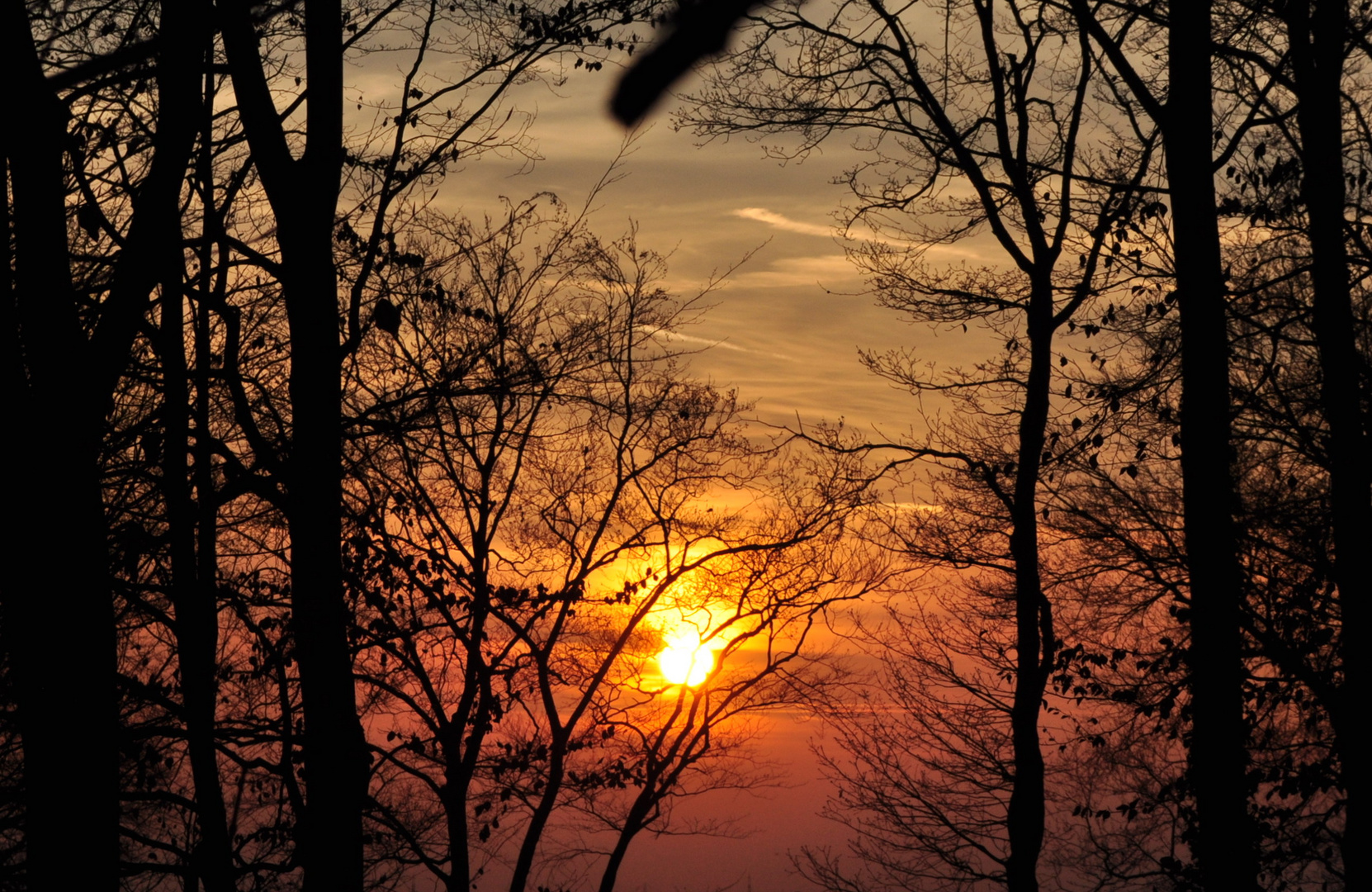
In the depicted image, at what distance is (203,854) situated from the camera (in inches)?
430

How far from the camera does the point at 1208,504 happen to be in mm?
6484

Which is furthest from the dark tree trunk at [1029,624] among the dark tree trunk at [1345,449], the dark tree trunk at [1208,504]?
the dark tree trunk at [1208,504]

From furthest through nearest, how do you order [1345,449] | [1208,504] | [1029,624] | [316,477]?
[1029,624]
[1345,449]
[316,477]
[1208,504]

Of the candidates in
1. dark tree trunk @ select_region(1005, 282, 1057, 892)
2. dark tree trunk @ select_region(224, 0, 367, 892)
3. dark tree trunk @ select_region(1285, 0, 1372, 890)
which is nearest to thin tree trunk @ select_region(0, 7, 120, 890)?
dark tree trunk @ select_region(224, 0, 367, 892)

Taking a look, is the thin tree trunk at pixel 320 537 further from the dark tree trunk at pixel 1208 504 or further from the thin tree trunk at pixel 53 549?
the dark tree trunk at pixel 1208 504

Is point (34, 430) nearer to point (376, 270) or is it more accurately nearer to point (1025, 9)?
point (376, 270)

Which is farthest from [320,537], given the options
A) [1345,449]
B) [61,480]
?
[1345,449]

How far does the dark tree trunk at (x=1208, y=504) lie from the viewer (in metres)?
6.30

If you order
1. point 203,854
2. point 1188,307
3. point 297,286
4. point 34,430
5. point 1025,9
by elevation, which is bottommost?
point 203,854

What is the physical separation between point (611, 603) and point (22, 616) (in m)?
12.9

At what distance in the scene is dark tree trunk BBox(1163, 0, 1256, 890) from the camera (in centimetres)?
630

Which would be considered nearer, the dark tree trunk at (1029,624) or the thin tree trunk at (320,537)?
the thin tree trunk at (320,537)

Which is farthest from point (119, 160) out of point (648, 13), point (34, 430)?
point (34, 430)

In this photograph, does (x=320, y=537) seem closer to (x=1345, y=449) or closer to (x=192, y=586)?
(x=192, y=586)
